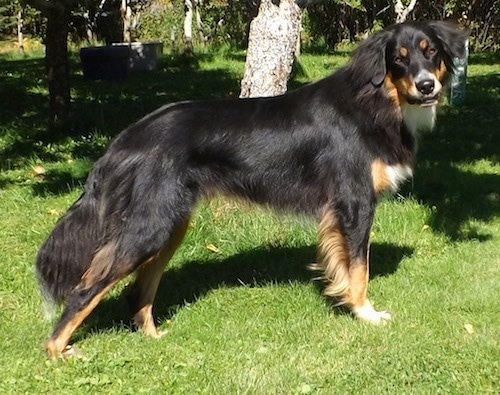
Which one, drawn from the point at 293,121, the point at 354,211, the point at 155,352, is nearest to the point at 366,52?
the point at 293,121

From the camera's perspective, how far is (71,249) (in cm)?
406

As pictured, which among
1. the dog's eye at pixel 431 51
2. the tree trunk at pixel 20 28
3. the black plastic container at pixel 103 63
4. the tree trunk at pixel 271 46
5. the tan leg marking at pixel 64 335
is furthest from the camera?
the tree trunk at pixel 20 28

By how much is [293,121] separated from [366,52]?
0.59 meters

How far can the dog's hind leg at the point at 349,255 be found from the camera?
4344mm

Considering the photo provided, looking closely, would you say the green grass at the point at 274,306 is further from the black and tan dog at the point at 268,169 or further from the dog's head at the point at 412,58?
the dog's head at the point at 412,58

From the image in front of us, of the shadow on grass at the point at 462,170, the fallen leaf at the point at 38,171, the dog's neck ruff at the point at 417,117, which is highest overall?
the dog's neck ruff at the point at 417,117

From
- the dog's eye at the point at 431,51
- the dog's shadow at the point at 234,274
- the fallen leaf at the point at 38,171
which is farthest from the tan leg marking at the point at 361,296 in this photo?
the fallen leaf at the point at 38,171

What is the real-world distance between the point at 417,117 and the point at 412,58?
15.8 inches

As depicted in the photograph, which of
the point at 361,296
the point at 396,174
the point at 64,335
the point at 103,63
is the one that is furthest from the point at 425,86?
the point at 103,63

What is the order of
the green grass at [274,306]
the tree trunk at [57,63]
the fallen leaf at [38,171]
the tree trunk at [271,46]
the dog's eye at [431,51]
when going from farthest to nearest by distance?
the tree trunk at [57,63], the fallen leaf at [38,171], the tree trunk at [271,46], the dog's eye at [431,51], the green grass at [274,306]

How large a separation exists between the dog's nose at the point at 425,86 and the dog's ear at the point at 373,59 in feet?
0.82

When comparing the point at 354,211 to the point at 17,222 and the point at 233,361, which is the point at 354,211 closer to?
the point at 233,361

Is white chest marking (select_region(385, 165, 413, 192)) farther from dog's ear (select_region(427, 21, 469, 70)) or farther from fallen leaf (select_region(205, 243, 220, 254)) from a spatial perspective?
fallen leaf (select_region(205, 243, 220, 254))

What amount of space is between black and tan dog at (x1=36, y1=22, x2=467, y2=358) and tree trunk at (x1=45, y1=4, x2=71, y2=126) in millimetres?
5121
